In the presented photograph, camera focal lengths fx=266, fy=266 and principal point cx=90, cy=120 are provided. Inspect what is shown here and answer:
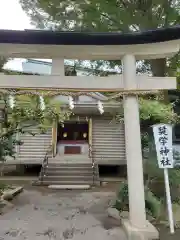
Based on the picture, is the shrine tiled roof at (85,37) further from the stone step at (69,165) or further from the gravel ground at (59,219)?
the stone step at (69,165)

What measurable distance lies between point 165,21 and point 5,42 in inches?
217

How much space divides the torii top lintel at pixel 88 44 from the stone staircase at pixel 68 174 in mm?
8300

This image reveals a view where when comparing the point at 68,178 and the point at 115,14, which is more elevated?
the point at 115,14

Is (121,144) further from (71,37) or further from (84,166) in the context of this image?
(71,37)

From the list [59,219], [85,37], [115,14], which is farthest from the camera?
[115,14]

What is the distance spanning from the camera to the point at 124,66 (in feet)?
19.3

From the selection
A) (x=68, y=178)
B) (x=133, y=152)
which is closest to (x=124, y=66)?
(x=133, y=152)

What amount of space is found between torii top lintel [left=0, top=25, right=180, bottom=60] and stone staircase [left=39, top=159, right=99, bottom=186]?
27.2 ft

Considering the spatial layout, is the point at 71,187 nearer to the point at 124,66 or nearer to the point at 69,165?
the point at 69,165

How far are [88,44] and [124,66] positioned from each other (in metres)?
0.93

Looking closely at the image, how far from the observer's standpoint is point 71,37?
5.48 m

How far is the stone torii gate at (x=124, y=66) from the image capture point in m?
5.48

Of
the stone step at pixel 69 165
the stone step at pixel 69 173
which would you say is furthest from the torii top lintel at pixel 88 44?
the stone step at pixel 69 165

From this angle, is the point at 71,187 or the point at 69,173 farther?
the point at 69,173
